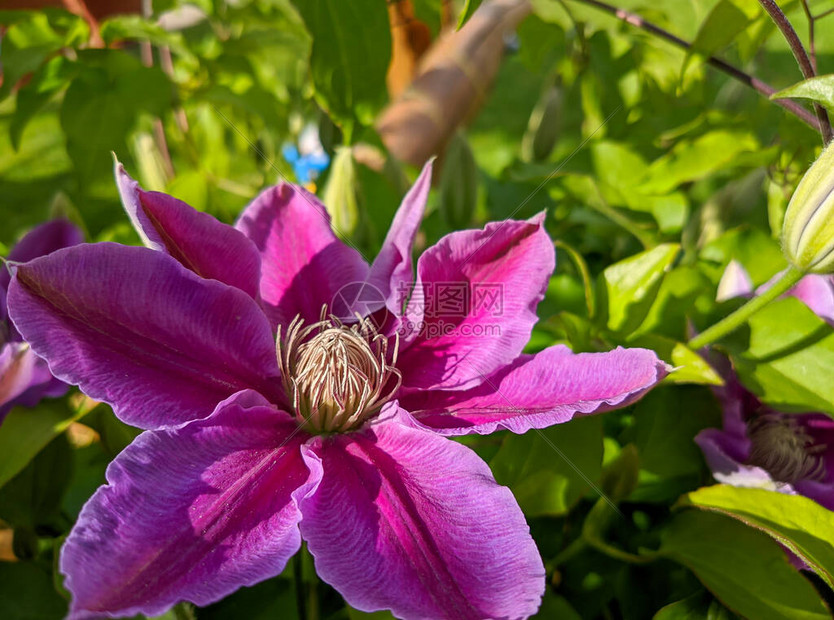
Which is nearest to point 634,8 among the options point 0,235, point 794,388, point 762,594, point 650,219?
point 650,219

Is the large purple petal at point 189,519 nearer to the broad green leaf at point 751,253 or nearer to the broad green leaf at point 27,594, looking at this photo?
the broad green leaf at point 27,594

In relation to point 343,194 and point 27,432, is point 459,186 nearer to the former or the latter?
point 343,194

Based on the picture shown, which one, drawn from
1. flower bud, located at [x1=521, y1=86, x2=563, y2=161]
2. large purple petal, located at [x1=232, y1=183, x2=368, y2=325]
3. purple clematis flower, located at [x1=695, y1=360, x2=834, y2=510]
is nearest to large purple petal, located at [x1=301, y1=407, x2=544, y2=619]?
large purple petal, located at [x1=232, y1=183, x2=368, y2=325]

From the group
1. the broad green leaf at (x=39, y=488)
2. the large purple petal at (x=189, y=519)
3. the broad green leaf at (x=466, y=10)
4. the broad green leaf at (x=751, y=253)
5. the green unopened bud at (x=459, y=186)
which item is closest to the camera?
the large purple petal at (x=189, y=519)

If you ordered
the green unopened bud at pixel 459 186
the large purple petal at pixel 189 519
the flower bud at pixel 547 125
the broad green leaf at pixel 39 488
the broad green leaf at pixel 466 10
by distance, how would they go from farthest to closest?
the flower bud at pixel 547 125
the green unopened bud at pixel 459 186
the broad green leaf at pixel 39 488
the broad green leaf at pixel 466 10
the large purple petal at pixel 189 519

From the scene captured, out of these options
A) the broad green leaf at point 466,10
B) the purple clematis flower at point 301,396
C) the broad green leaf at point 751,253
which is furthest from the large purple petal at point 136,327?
the broad green leaf at point 751,253

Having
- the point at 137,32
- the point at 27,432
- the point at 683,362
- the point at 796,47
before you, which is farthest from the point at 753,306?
the point at 137,32
